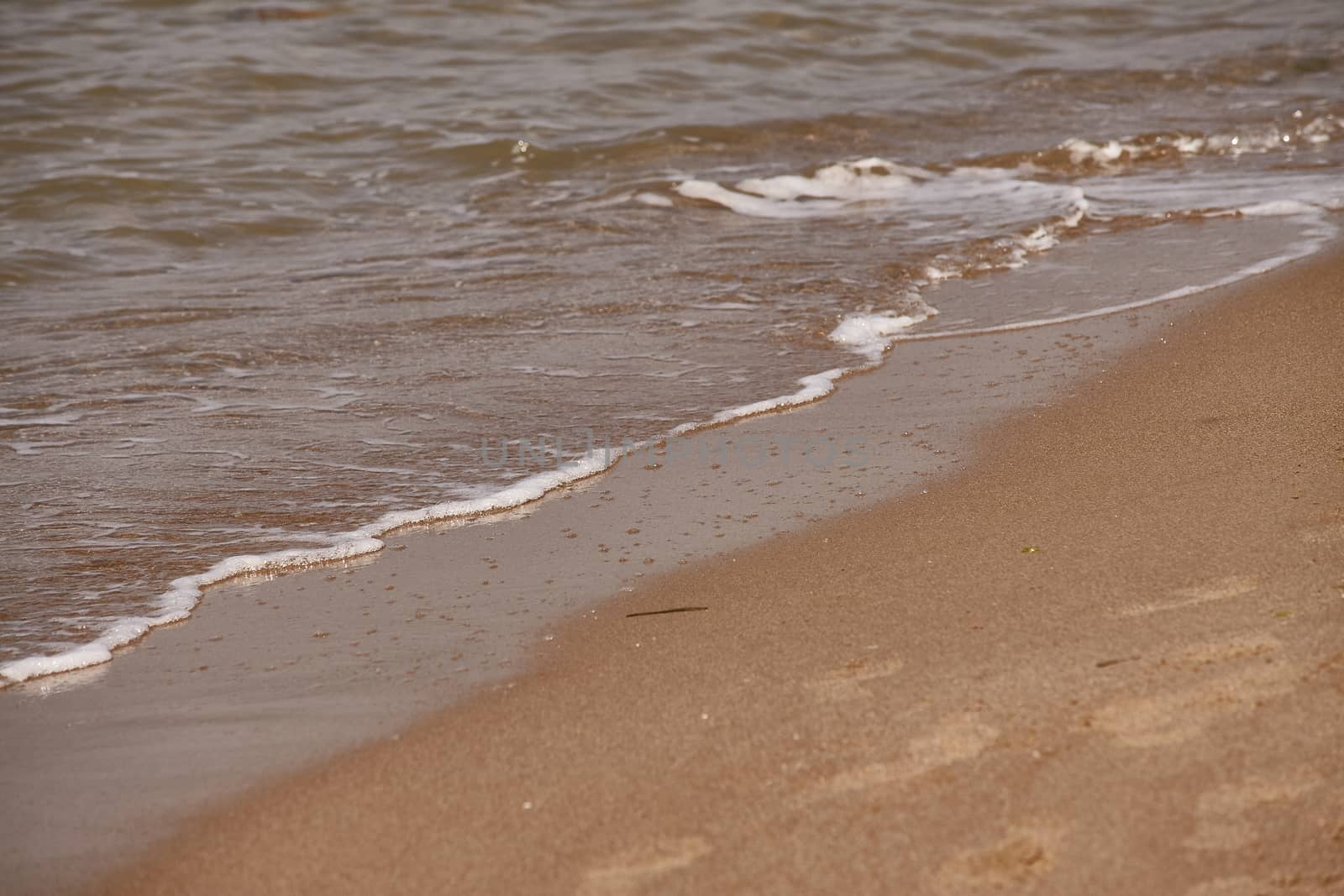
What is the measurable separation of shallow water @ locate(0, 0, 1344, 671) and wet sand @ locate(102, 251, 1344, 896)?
1121 millimetres

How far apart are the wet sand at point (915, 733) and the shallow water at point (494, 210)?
1121mm

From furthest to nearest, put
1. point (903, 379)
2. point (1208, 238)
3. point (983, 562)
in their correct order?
point (1208, 238), point (903, 379), point (983, 562)

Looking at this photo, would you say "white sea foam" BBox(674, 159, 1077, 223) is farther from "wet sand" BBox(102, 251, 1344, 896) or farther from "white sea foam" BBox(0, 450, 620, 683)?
"wet sand" BBox(102, 251, 1344, 896)

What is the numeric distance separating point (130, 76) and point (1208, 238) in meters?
8.99

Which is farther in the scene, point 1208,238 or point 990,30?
point 990,30

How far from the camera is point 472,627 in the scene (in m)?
3.02

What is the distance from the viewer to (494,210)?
27.2 feet

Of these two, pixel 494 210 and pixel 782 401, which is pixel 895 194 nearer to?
pixel 494 210

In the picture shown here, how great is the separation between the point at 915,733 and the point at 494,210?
647 centimetres

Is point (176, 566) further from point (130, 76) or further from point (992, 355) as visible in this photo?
point (130, 76)

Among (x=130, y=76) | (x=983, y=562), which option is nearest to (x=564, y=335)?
(x=983, y=562)

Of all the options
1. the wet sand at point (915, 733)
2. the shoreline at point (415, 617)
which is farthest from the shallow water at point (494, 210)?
the wet sand at point (915, 733)

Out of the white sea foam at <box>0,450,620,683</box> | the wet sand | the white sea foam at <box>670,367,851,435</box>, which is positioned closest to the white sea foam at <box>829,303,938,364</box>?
the white sea foam at <box>670,367,851,435</box>

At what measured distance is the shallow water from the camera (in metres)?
4.25
